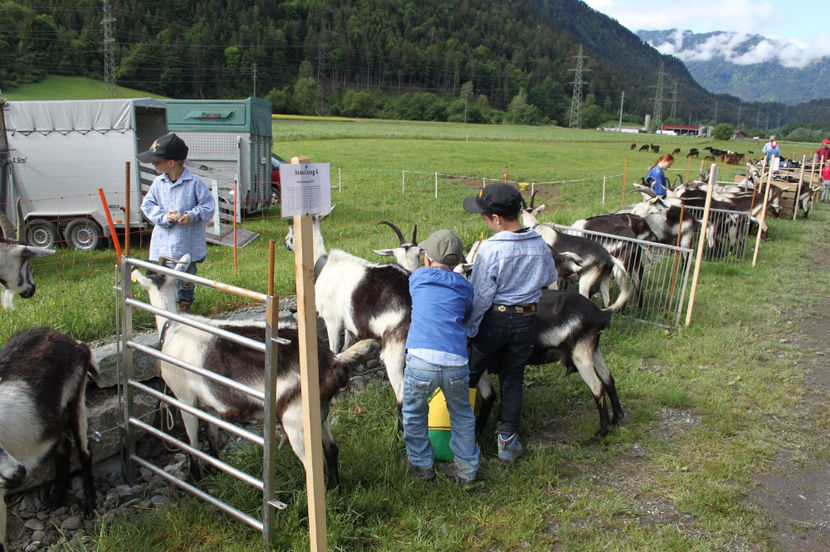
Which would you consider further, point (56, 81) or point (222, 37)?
point (222, 37)

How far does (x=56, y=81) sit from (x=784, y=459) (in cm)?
7989

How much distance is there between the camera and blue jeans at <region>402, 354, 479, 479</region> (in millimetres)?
3898

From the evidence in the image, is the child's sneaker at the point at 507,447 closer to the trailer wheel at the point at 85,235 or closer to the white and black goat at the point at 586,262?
the white and black goat at the point at 586,262

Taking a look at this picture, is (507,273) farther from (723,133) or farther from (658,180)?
(723,133)

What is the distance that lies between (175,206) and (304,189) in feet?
9.02

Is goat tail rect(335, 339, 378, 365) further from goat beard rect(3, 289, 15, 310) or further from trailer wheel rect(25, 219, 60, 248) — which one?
trailer wheel rect(25, 219, 60, 248)

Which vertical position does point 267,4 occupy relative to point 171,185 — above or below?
above

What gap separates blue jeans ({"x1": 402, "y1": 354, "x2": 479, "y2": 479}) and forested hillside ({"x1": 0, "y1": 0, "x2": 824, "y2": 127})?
72062mm

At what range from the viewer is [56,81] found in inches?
2640

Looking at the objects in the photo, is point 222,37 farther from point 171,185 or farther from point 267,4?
point 171,185

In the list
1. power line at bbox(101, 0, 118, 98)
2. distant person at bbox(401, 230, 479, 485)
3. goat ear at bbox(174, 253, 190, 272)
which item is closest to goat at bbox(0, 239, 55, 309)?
goat ear at bbox(174, 253, 190, 272)

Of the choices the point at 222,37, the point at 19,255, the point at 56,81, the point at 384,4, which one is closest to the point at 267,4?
the point at 222,37

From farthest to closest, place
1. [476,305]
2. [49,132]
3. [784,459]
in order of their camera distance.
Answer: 1. [49,132]
2. [784,459]
3. [476,305]

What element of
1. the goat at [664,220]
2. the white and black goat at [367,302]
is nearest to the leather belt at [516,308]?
the white and black goat at [367,302]
